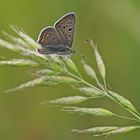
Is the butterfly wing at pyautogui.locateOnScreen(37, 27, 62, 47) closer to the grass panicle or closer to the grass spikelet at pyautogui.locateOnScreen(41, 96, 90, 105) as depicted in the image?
the grass panicle

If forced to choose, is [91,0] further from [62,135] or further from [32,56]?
[32,56]

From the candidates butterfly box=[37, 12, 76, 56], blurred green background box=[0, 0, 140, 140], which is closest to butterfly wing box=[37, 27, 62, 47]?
butterfly box=[37, 12, 76, 56]

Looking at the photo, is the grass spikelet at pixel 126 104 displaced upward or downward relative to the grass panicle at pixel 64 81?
downward

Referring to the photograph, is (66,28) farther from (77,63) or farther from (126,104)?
(77,63)

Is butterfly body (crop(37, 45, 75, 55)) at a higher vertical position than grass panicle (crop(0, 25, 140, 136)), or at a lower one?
higher

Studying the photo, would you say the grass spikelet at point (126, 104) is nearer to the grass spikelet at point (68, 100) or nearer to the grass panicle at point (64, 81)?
the grass panicle at point (64, 81)

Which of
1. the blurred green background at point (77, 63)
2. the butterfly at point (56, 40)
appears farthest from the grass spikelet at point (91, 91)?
the blurred green background at point (77, 63)

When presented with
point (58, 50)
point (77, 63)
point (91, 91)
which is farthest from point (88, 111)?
point (77, 63)
